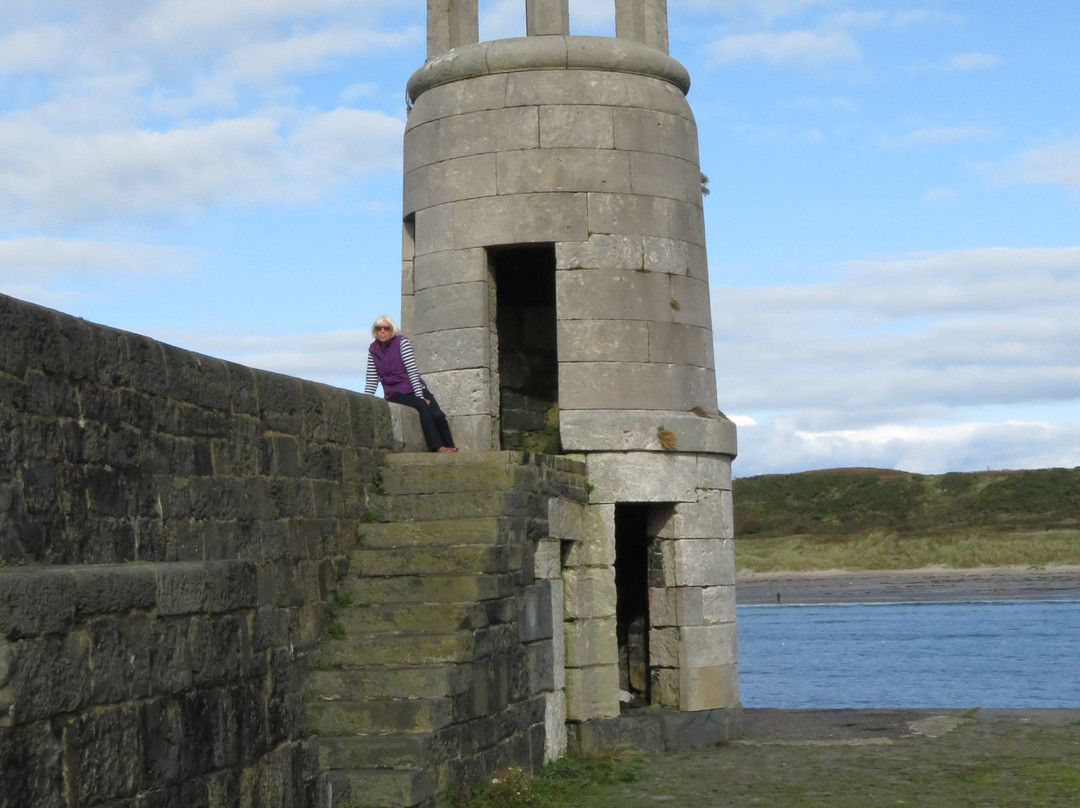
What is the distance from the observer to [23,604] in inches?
173

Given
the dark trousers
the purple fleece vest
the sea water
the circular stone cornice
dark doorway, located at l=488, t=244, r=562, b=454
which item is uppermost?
the circular stone cornice

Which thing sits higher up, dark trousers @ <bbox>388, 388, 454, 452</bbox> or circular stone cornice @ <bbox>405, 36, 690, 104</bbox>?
circular stone cornice @ <bbox>405, 36, 690, 104</bbox>

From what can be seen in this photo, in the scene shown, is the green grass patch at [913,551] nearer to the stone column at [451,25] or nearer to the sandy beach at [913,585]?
the sandy beach at [913,585]

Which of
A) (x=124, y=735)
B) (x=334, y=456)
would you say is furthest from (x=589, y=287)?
(x=124, y=735)

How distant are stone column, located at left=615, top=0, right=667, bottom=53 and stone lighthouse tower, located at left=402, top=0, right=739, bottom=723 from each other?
26 cm

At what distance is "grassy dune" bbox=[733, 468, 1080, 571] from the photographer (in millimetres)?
56281

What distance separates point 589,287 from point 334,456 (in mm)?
3475

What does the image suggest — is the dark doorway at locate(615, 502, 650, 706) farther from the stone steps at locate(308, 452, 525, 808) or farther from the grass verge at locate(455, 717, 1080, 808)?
the stone steps at locate(308, 452, 525, 808)

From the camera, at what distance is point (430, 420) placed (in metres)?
11.0

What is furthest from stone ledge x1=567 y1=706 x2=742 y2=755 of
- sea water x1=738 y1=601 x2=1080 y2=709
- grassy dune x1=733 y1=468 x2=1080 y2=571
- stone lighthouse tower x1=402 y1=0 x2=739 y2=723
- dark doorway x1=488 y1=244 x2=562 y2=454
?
grassy dune x1=733 y1=468 x2=1080 y2=571

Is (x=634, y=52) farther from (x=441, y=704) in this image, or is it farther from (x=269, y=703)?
(x=269, y=703)

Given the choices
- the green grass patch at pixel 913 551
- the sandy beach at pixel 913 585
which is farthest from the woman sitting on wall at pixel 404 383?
the green grass patch at pixel 913 551

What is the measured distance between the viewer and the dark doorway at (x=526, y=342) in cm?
1475

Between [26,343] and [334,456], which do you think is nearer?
[26,343]
